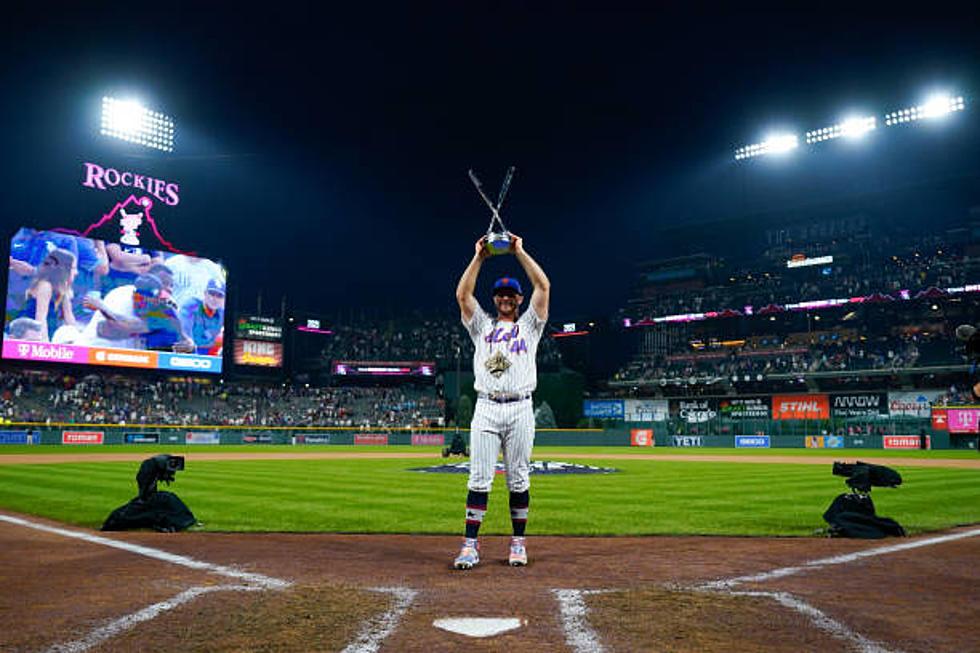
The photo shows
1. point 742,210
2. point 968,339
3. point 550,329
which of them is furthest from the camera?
point 550,329

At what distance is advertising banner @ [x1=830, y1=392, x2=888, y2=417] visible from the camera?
167 ft

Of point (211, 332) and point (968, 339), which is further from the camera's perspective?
point (211, 332)

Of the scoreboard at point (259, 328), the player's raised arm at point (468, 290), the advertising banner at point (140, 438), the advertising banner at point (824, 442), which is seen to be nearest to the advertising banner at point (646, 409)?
the advertising banner at point (824, 442)

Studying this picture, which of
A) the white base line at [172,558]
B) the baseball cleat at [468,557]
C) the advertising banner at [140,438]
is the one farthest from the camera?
the advertising banner at [140,438]

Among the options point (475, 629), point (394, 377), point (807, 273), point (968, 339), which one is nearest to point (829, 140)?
point (807, 273)

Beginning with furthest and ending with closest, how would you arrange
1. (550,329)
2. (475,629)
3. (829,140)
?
(550,329) < (829,140) < (475,629)

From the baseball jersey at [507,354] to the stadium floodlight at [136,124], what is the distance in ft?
177

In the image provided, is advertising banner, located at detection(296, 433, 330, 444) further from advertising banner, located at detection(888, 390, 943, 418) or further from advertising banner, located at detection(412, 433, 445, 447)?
advertising banner, located at detection(888, 390, 943, 418)

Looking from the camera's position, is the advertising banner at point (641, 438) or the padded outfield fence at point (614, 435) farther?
the advertising banner at point (641, 438)

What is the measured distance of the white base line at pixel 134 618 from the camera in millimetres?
3648

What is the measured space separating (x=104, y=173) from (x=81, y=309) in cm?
1096

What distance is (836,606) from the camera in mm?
4586

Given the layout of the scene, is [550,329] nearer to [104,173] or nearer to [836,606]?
[104,173]

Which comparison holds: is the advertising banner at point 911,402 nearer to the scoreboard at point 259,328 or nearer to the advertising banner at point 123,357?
the advertising banner at point 123,357
